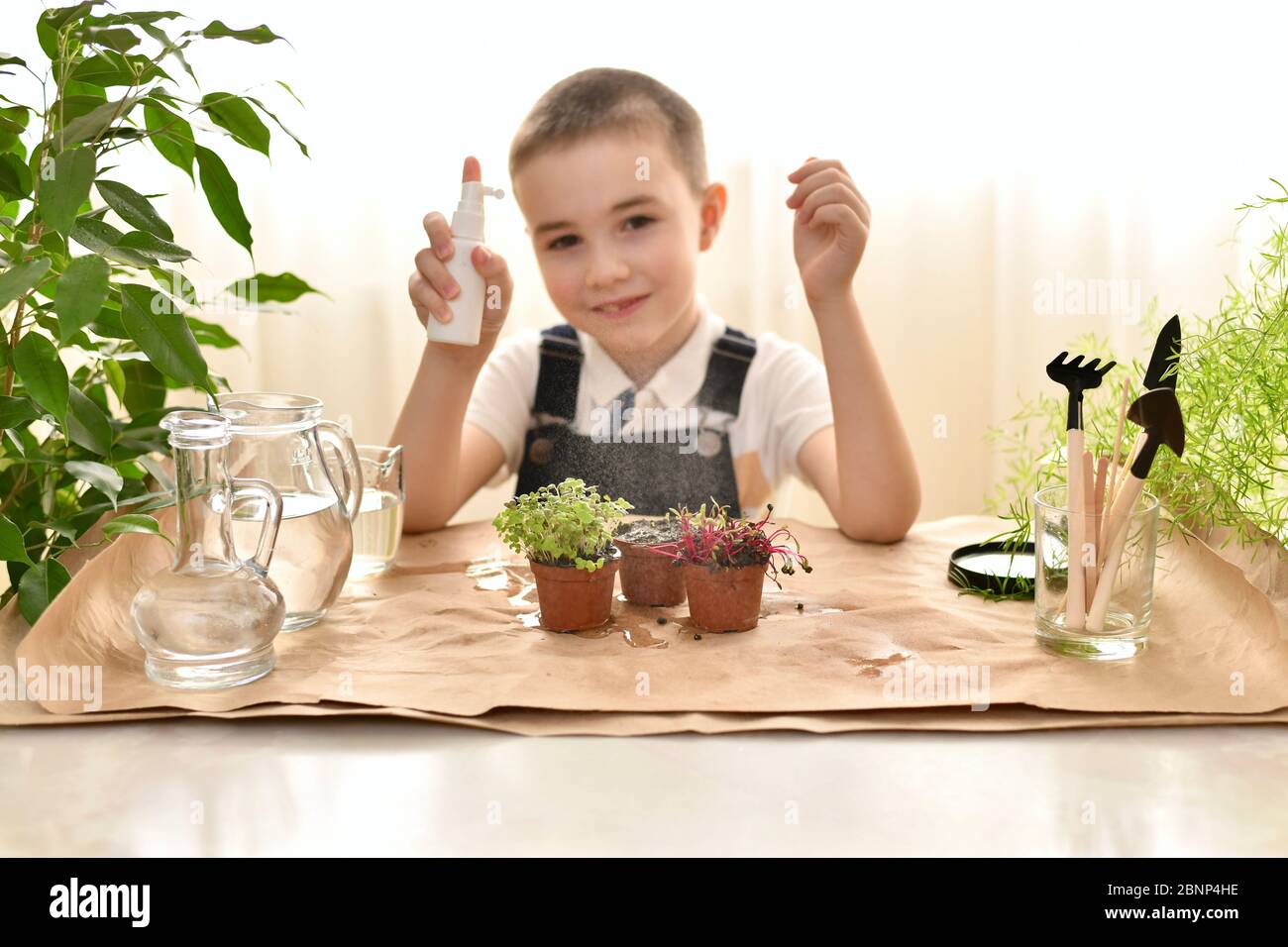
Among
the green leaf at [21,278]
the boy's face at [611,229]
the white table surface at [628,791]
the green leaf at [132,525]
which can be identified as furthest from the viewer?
the boy's face at [611,229]

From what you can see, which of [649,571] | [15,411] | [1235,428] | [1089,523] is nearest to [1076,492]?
[1089,523]

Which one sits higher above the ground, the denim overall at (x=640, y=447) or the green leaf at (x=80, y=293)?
the green leaf at (x=80, y=293)

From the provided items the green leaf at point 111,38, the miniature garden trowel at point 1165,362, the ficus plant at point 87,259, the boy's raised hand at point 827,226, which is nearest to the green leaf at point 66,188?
the ficus plant at point 87,259

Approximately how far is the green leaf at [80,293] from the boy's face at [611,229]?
575mm

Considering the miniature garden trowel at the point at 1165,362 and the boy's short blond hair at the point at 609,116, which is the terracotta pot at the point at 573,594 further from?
the boy's short blond hair at the point at 609,116

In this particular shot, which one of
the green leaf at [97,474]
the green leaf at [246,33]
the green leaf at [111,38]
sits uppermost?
the green leaf at [246,33]

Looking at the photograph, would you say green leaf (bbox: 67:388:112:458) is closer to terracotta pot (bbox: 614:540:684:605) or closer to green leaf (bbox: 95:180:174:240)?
green leaf (bbox: 95:180:174:240)

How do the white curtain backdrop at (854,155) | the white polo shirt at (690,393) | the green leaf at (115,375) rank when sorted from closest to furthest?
the green leaf at (115,375) → the white polo shirt at (690,393) → the white curtain backdrop at (854,155)

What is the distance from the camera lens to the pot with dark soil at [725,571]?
0.81m

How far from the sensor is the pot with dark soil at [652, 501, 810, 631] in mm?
808

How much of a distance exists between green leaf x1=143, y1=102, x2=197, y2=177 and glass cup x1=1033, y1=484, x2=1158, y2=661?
627 mm

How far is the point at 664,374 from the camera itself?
1.31 metres
